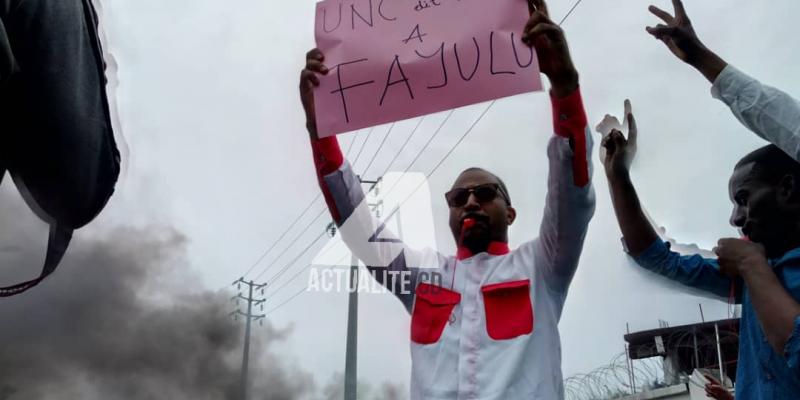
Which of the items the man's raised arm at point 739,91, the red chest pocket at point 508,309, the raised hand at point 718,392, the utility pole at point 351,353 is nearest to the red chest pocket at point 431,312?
the red chest pocket at point 508,309

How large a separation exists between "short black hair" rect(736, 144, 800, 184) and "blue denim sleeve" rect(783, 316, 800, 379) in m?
0.49

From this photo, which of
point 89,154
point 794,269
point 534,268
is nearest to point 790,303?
point 794,269

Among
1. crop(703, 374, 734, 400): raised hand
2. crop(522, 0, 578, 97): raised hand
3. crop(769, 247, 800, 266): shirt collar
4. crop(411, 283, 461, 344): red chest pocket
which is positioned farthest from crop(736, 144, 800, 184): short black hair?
crop(703, 374, 734, 400): raised hand

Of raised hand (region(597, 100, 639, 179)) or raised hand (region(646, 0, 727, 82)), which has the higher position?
raised hand (region(646, 0, 727, 82))

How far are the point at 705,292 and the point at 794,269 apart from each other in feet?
1.60

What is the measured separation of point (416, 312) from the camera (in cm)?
236

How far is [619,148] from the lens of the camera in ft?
7.80

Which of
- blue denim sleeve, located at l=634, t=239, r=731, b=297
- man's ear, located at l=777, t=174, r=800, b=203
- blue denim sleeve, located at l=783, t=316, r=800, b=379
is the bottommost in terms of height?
blue denim sleeve, located at l=783, t=316, r=800, b=379

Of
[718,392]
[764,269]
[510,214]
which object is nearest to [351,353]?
[718,392]

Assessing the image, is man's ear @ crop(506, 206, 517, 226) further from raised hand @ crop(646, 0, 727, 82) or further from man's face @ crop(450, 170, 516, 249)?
raised hand @ crop(646, 0, 727, 82)

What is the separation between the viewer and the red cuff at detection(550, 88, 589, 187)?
2.09 metres

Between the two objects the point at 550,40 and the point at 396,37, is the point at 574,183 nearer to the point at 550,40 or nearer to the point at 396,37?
the point at 550,40

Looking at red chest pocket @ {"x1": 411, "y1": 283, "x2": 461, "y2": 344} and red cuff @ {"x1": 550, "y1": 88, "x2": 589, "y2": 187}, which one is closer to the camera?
red cuff @ {"x1": 550, "y1": 88, "x2": 589, "y2": 187}

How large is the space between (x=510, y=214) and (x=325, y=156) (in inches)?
30.1
